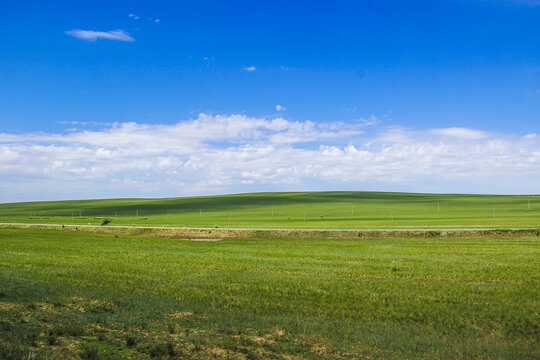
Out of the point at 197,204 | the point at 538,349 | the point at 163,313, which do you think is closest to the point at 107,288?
the point at 163,313

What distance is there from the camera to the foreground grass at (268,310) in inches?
354

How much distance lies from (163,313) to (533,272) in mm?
16272

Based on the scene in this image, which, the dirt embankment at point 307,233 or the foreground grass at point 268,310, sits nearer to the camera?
the foreground grass at point 268,310

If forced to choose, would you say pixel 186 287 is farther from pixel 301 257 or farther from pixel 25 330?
pixel 301 257

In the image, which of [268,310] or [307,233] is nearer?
[268,310]

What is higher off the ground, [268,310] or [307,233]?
[268,310]

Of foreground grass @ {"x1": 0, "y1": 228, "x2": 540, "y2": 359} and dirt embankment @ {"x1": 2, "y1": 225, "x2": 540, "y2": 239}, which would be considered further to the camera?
dirt embankment @ {"x1": 2, "y1": 225, "x2": 540, "y2": 239}

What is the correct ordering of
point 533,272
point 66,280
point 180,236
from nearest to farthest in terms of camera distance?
point 66,280 → point 533,272 → point 180,236

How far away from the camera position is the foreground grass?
29.5ft

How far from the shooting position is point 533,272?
19.5 metres

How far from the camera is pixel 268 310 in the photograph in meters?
12.5

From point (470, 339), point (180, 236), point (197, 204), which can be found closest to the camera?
point (470, 339)

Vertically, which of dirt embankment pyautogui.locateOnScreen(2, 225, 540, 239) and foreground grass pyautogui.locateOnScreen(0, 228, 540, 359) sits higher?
foreground grass pyautogui.locateOnScreen(0, 228, 540, 359)

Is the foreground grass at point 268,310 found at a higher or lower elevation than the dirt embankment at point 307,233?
higher
